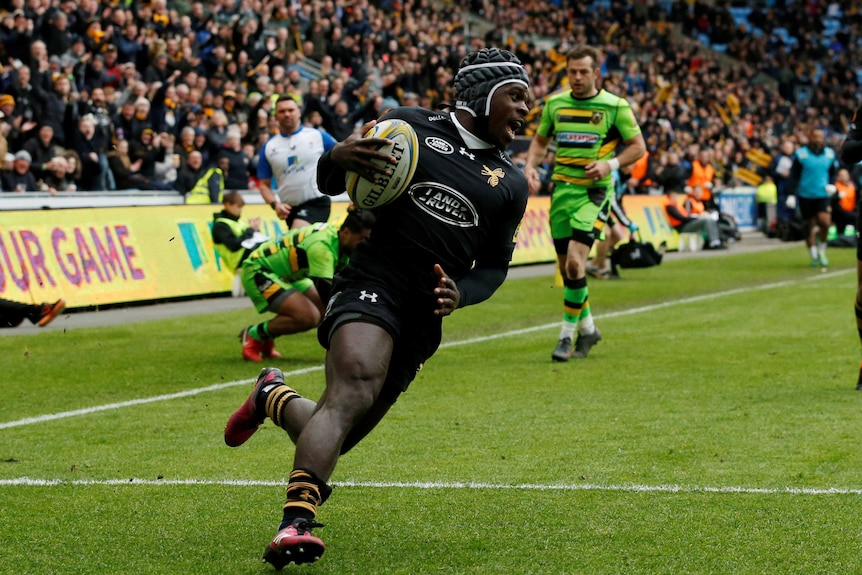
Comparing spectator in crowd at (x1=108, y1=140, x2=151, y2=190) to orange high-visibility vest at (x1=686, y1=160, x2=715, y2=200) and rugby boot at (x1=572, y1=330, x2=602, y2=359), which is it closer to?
rugby boot at (x1=572, y1=330, x2=602, y2=359)

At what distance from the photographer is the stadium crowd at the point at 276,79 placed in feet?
61.3

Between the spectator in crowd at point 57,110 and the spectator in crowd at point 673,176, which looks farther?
the spectator in crowd at point 673,176

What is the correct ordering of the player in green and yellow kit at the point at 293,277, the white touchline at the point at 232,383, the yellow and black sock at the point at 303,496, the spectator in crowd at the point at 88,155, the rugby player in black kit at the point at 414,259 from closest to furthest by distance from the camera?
the yellow and black sock at the point at 303,496, the rugby player in black kit at the point at 414,259, the white touchline at the point at 232,383, the player in green and yellow kit at the point at 293,277, the spectator in crowd at the point at 88,155

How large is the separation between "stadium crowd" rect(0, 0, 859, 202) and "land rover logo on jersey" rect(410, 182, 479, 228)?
5850 millimetres

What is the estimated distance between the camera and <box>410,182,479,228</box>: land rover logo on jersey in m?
5.25

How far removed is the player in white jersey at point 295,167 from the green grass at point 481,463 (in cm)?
128

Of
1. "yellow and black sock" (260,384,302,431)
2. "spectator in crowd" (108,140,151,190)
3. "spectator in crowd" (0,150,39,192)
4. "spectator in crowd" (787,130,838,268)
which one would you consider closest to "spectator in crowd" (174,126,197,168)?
"spectator in crowd" (108,140,151,190)

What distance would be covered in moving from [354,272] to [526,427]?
2859 mm

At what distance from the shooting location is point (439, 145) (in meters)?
5.32

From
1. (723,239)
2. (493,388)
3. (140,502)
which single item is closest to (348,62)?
(723,239)

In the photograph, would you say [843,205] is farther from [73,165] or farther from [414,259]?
[414,259]

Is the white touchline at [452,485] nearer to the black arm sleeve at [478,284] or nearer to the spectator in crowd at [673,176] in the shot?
the black arm sleeve at [478,284]

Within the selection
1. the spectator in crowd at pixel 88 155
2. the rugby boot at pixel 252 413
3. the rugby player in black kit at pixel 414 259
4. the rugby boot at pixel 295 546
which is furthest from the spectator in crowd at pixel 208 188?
the rugby boot at pixel 295 546

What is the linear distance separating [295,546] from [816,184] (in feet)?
64.2
